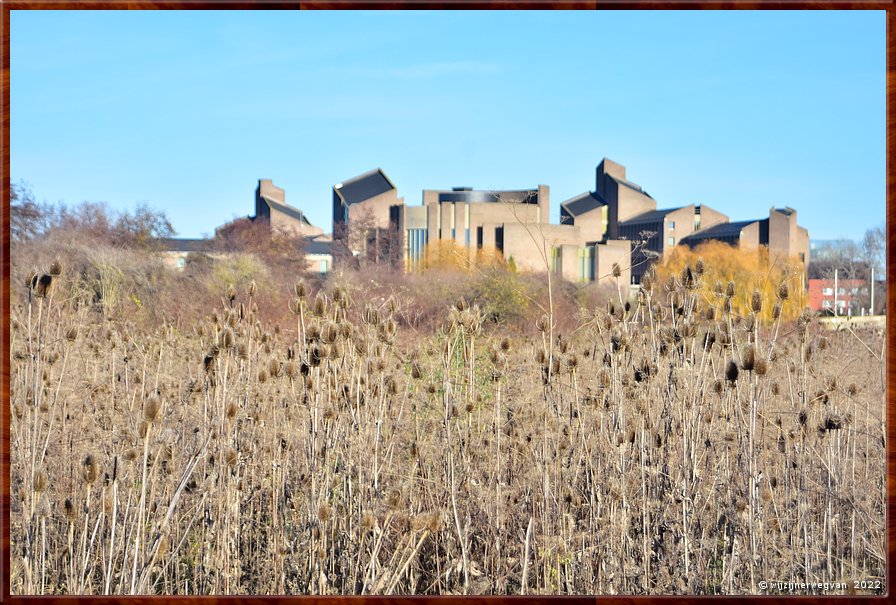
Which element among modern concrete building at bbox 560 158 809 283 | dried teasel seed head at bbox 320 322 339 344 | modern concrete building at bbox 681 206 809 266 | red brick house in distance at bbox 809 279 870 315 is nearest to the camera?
dried teasel seed head at bbox 320 322 339 344

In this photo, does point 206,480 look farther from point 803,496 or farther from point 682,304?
point 803,496

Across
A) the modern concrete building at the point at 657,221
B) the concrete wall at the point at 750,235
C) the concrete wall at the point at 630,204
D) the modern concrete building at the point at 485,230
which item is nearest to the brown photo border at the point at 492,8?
the modern concrete building at the point at 657,221

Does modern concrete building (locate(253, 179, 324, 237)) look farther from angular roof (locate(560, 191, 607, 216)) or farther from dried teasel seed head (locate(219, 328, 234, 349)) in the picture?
dried teasel seed head (locate(219, 328, 234, 349))

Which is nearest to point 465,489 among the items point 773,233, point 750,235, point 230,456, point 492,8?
point 230,456

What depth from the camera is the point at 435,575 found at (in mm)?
3344

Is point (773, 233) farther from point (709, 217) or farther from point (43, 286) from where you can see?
point (43, 286)

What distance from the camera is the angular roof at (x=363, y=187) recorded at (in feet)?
185

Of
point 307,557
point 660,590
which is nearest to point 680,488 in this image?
point 660,590

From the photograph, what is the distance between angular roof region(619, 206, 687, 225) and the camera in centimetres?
5503

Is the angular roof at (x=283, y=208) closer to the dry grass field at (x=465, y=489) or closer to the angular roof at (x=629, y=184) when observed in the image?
the angular roof at (x=629, y=184)

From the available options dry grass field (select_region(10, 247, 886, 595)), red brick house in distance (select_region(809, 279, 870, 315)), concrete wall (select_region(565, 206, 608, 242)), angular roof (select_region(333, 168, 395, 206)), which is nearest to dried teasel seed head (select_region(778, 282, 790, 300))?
dry grass field (select_region(10, 247, 886, 595))

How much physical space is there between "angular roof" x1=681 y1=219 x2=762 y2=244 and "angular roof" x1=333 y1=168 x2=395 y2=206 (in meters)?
20.1

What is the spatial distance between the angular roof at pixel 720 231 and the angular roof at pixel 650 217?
91.2 inches

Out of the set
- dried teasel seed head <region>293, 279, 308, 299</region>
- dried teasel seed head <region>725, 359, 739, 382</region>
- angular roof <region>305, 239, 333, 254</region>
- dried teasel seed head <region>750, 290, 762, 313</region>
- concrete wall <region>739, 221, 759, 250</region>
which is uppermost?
concrete wall <region>739, 221, 759, 250</region>
